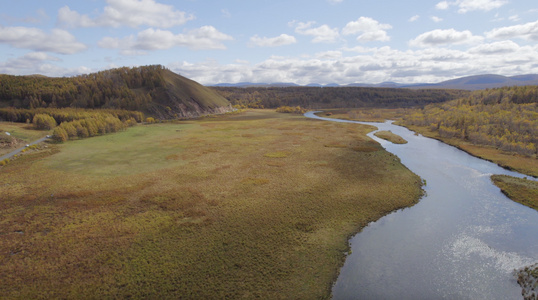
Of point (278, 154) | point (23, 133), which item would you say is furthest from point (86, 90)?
point (278, 154)

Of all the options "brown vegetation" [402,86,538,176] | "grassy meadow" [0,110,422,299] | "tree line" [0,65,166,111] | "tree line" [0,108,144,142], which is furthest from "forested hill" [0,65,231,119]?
"brown vegetation" [402,86,538,176]

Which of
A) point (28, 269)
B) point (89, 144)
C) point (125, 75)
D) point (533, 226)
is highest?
point (125, 75)

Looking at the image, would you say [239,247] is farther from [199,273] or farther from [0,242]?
[0,242]

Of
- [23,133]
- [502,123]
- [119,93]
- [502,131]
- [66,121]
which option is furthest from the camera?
[119,93]

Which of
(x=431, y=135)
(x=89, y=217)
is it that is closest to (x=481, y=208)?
(x=89, y=217)

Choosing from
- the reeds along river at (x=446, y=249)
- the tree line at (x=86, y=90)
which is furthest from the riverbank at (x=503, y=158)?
the tree line at (x=86, y=90)

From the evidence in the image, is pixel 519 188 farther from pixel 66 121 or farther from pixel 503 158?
pixel 66 121
